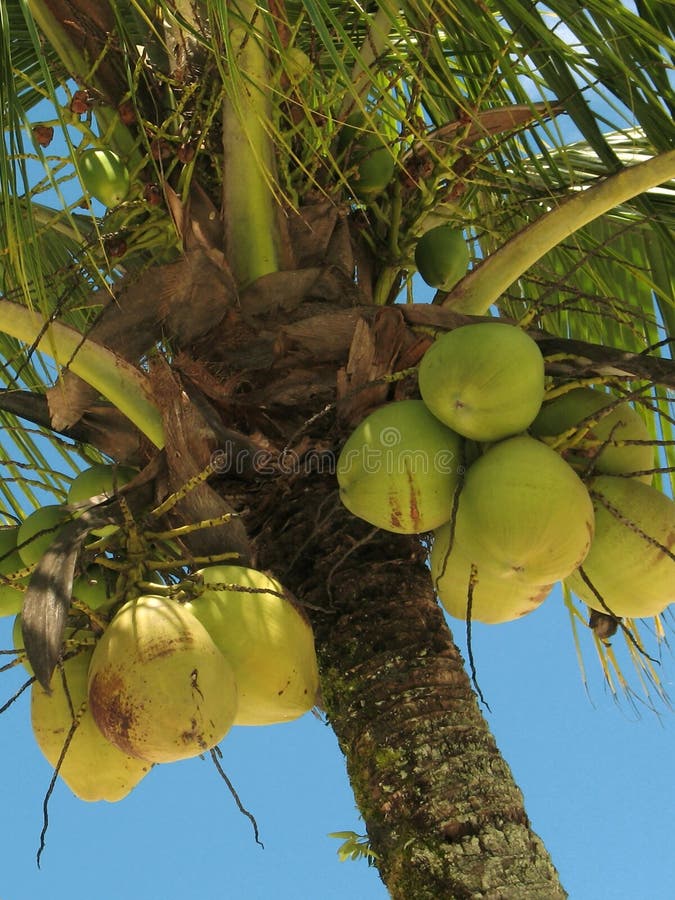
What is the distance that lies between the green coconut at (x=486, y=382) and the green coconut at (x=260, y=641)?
1.39ft

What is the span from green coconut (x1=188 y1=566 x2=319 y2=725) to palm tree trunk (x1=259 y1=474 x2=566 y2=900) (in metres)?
0.14

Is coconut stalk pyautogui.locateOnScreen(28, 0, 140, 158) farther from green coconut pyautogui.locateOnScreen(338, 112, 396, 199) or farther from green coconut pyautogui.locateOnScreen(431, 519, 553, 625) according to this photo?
green coconut pyautogui.locateOnScreen(431, 519, 553, 625)

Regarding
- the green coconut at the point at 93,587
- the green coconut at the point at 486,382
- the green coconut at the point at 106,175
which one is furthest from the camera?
the green coconut at the point at 106,175

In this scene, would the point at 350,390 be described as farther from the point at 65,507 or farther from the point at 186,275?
the point at 65,507

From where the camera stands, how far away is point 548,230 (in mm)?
2236

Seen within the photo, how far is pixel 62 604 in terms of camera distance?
5.62 ft

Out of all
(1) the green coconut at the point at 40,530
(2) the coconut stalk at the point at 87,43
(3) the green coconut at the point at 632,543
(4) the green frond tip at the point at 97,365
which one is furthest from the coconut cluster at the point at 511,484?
(2) the coconut stalk at the point at 87,43

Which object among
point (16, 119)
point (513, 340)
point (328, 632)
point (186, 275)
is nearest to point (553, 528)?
point (513, 340)

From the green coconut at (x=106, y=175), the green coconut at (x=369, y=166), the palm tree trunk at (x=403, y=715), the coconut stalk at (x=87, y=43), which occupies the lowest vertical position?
the palm tree trunk at (x=403, y=715)

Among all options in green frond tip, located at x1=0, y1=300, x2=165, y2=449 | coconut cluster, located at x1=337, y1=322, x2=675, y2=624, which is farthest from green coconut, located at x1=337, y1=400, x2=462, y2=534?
green frond tip, located at x1=0, y1=300, x2=165, y2=449

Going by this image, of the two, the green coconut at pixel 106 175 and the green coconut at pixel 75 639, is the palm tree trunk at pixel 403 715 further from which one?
the green coconut at pixel 106 175

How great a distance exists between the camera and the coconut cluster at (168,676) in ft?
5.48

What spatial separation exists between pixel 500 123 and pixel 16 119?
112 cm

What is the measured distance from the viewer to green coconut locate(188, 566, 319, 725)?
181 cm
